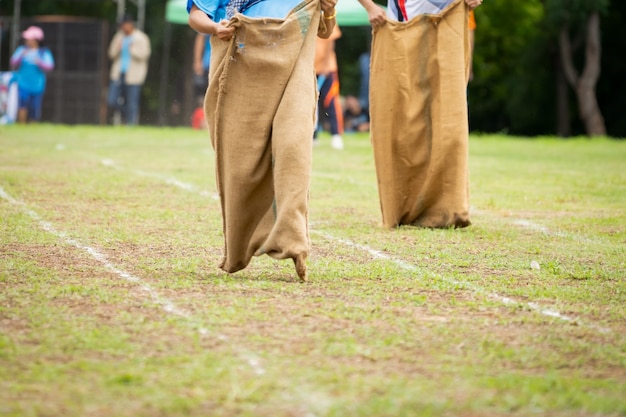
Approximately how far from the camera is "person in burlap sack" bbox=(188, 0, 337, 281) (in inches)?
261

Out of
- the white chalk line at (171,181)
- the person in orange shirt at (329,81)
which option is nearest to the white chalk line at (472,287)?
the white chalk line at (171,181)

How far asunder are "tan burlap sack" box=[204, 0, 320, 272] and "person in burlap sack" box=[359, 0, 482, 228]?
2611 mm

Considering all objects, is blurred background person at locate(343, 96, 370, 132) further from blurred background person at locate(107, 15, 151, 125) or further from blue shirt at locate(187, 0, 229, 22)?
blue shirt at locate(187, 0, 229, 22)

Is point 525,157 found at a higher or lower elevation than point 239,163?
lower

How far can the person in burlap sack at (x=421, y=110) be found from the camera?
30.7 feet

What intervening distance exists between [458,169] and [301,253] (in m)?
3.10

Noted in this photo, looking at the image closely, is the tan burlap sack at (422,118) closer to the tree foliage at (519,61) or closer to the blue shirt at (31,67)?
the blue shirt at (31,67)

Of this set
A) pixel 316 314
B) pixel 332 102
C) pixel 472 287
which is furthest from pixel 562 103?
pixel 316 314

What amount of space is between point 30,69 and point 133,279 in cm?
2486

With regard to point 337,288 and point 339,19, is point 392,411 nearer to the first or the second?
point 337,288

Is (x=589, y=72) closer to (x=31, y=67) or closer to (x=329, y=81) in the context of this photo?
(x=31, y=67)

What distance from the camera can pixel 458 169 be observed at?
30.8 feet

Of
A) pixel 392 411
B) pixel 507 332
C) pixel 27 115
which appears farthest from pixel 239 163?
pixel 27 115

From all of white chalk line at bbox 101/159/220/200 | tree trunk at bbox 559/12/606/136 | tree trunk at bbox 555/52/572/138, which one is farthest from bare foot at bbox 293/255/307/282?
tree trunk at bbox 555/52/572/138
